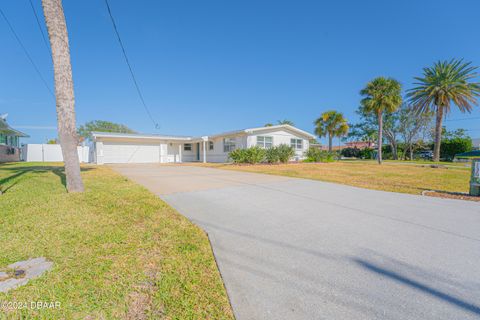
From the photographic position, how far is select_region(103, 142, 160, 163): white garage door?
20.6 meters

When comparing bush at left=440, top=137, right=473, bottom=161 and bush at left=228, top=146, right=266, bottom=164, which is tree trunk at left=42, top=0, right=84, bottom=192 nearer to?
bush at left=228, top=146, right=266, bottom=164

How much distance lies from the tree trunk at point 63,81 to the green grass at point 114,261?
5.63ft

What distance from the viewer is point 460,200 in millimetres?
5457

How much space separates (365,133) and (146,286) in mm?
44926

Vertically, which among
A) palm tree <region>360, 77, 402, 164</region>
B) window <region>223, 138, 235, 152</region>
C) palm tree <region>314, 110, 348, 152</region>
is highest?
palm tree <region>360, 77, 402, 164</region>

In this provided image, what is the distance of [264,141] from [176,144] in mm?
10969

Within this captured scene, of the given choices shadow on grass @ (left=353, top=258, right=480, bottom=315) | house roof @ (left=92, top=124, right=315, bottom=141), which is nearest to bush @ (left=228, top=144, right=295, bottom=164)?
house roof @ (left=92, top=124, right=315, bottom=141)

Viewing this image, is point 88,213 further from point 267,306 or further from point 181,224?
point 267,306

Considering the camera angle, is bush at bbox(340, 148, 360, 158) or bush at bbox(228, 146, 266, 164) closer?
bush at bbox(228, 146, 266, 164)

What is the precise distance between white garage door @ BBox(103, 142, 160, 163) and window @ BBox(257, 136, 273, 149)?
37.6 feet

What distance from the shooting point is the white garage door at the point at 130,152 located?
67.5ft

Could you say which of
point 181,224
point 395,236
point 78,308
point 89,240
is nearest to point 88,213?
point 89,240

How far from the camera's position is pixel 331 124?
2695 cm

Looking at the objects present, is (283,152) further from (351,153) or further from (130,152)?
(351,153)
